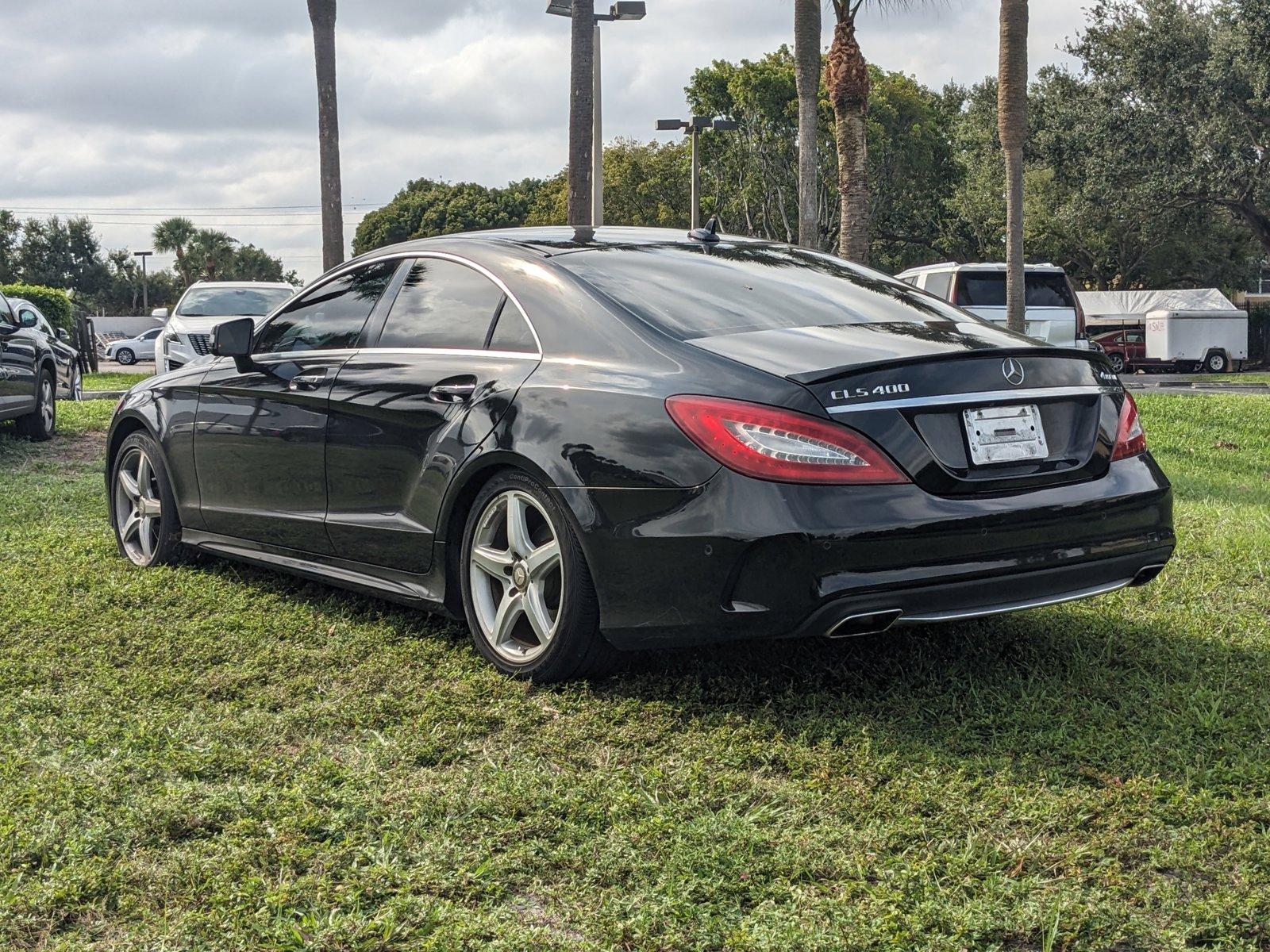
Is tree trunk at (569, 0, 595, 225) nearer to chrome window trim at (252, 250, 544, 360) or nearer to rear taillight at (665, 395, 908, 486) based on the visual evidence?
chrome window trim at (252, 250, 544, 360)

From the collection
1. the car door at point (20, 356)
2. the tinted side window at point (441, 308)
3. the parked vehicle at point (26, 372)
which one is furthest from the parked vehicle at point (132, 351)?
the tinted side window at point (441, 308)

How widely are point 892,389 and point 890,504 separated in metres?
0.32

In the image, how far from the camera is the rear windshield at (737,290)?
4.25m

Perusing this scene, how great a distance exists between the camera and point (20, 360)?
475 inches

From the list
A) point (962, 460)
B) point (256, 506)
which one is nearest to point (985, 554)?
point (962, 460)

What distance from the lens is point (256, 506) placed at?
5.47 m

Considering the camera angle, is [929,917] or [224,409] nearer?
[929,917]

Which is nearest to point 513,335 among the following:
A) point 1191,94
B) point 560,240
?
point 560,240

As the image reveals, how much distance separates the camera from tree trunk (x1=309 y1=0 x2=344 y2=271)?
20.4 meters

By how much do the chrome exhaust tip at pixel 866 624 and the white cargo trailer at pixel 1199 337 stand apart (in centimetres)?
3593

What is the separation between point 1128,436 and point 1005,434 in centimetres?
61

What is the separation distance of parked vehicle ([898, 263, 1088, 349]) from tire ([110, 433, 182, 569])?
1570cm

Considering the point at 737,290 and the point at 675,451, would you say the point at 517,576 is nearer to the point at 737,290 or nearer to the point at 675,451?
the point at 675,451

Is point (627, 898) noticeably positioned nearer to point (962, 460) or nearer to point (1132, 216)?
point (962, 460)
